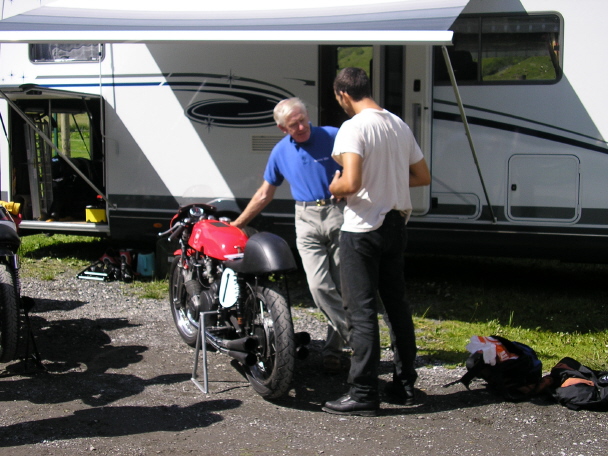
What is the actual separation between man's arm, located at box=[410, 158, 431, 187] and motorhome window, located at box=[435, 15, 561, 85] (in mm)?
2549

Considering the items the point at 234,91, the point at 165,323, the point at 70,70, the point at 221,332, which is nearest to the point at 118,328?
the point at 165,323

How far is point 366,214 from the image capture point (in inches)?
158

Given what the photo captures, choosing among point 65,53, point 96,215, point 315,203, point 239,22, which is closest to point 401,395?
point 315,203

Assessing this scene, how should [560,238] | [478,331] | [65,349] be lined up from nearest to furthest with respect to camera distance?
[65,349]
[478,331]
[560,238]

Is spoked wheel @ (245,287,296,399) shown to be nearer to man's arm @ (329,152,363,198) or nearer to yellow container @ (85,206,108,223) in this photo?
man's arm @ (329,152,363,198)

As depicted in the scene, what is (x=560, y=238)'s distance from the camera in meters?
6.32

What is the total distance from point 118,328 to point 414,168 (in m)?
2.70

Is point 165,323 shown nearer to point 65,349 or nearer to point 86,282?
point 65,349

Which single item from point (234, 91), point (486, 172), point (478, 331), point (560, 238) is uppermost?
point (234, 91)

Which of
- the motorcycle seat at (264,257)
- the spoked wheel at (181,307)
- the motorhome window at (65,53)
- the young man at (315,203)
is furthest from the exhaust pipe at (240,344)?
the motorhome window at (65,53)

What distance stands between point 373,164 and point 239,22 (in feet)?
7.91

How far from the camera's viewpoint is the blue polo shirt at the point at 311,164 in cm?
447

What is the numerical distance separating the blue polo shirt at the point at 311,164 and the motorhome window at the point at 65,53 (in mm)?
3692

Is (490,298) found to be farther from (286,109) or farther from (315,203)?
(286,109)
